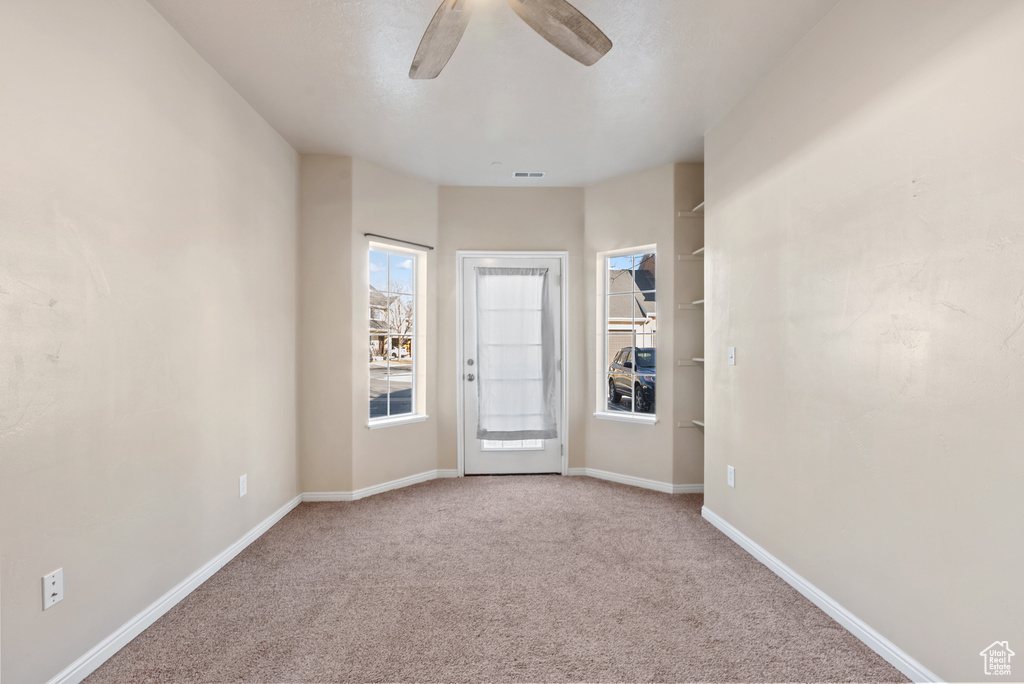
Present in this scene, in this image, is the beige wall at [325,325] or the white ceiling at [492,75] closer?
the white ceiling at [492,75]

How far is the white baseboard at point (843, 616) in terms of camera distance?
170 cm

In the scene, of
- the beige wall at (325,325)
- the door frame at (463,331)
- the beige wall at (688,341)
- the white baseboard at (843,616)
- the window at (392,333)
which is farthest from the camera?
the door frame at (463,331)

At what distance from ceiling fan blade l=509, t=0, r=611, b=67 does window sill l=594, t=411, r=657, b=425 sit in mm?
2866

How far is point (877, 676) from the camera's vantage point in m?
1.72

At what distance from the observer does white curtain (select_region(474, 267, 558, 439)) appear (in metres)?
4.41

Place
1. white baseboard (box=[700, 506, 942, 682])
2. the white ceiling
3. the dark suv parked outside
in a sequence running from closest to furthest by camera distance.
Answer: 1. white baseboard (box=[700, 506, 942, 682])
2. the white ceiling
3. the dark suv parked outside

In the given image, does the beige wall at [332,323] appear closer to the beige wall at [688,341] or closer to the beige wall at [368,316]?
the beige wall at [368,316]

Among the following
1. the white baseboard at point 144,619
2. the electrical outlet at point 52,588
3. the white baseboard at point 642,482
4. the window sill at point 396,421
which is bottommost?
the white baseboard at point 642,482

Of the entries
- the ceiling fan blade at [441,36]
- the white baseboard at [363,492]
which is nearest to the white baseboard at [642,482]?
the white baseboard at [363,492]

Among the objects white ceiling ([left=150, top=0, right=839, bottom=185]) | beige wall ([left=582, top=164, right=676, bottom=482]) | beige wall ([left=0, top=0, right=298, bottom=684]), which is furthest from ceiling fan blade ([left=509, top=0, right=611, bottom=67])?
beige wall ([left=582, top=164, right=676, bottom=482])

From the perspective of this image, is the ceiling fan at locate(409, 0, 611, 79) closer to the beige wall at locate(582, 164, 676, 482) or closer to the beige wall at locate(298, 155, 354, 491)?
the beige wall at locate(298, 155, 354, 491)

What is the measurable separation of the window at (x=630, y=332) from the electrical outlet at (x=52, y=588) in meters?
3.54

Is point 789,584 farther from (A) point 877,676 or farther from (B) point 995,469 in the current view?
(B) point 995,469

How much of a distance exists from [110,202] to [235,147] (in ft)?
3.46
